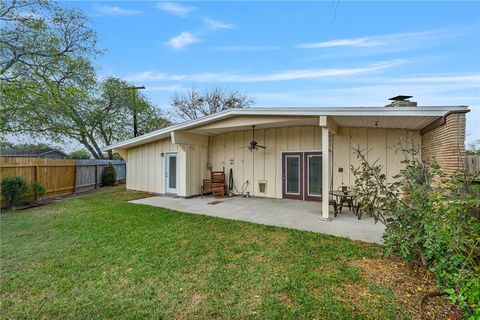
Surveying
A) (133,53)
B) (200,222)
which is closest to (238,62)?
(133,53)

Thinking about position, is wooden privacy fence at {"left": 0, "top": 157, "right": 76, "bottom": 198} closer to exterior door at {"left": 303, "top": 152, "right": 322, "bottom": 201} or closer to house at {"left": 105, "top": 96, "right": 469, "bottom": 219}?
house at {"left": 105, "top": 96, "right": 469, "bottom": 219}

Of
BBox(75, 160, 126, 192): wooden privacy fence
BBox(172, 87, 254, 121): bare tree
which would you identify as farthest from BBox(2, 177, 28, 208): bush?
BBox(172, 87, 254, 121): bare tree

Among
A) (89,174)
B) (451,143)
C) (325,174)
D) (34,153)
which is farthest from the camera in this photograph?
(34,153)

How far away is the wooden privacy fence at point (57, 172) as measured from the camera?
7852 mm

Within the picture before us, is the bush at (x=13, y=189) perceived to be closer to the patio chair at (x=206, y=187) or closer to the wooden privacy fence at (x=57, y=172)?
the wooden privacy fence at (x=57, y=172)

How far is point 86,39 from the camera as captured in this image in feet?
33.2

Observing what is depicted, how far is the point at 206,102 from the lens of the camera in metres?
20.7

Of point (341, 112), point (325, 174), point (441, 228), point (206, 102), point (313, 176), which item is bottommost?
point (441, 228)

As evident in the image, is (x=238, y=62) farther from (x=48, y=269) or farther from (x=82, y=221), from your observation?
(x=48, y=269)

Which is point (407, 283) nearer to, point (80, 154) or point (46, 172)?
point (46, 172)

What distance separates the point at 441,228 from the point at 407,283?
902 millimetres

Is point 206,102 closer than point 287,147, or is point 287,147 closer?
point 287,147

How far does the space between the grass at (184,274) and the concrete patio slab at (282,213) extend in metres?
0.51

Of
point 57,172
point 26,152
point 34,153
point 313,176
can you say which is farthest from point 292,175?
point 34,153
